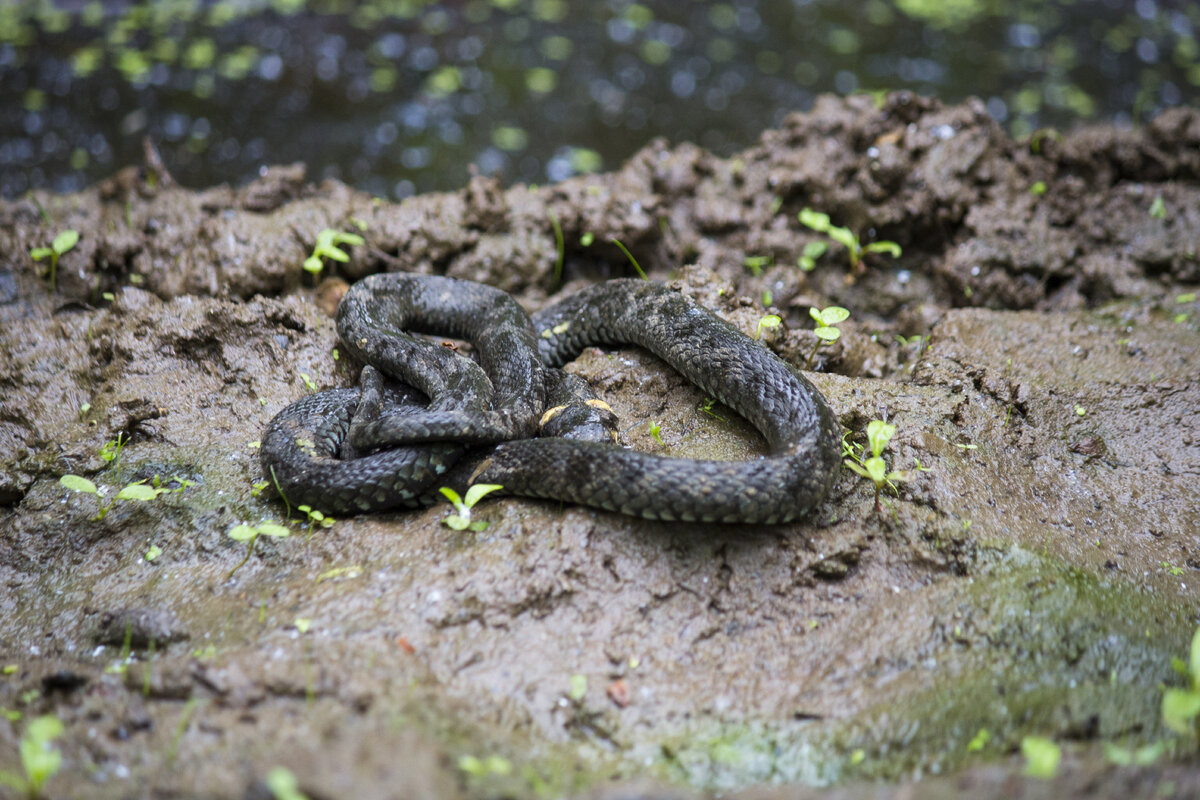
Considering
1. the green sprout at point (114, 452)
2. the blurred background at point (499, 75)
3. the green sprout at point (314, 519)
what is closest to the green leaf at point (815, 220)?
the blurred background at point (499, 75)

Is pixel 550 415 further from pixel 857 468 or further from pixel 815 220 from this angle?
pixel 815 220

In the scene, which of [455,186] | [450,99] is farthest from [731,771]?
[450,99]

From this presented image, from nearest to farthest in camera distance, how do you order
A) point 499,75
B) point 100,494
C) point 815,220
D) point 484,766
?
point 484,766 → point 100,494 → point 815,220 → point 499,75

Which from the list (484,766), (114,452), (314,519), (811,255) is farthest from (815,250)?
(114,452)

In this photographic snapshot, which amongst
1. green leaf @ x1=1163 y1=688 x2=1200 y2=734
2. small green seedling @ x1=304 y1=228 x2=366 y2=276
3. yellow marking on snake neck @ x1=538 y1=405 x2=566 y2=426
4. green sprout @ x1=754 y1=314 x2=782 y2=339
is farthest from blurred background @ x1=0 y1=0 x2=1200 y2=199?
green leaf @ x1=1163 y1=688 x2=1200 y2=734

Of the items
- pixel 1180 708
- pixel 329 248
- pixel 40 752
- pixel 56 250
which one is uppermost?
pixel 56 250

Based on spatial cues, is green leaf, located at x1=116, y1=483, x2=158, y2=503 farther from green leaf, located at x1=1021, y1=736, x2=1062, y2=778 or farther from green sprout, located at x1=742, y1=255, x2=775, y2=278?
green sprout, located at x1=742, y1=255, x2=775, y2=278

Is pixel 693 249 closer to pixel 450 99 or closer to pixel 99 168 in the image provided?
pixel 450 99
